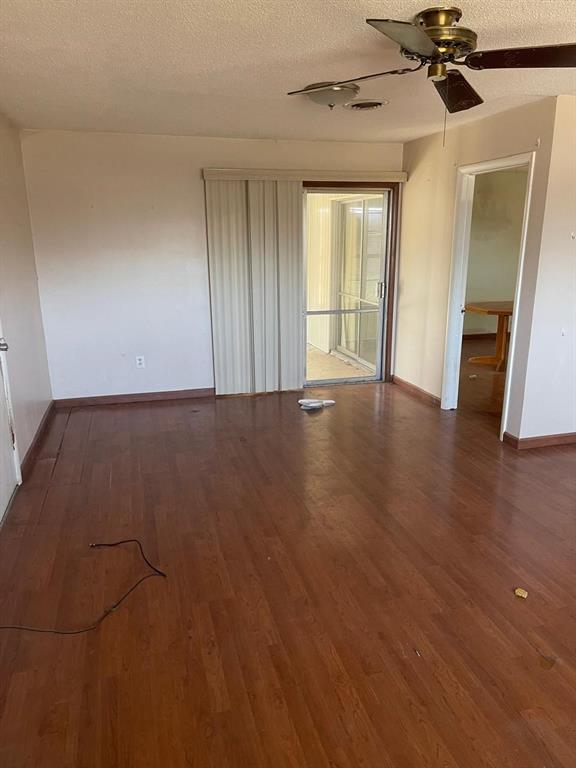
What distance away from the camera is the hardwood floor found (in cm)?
170

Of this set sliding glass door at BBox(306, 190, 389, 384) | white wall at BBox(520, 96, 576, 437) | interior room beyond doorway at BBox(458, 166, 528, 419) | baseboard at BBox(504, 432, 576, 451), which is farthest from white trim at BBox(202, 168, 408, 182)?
baseboard at BBox(504, 432, 576, 451)

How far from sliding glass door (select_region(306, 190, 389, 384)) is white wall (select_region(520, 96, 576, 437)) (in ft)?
7.09

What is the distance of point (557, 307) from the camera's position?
3729mm

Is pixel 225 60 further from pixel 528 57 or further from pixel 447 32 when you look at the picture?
pixel 528 57

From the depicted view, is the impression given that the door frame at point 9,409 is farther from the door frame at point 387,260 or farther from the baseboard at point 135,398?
the door frame at point 387,260

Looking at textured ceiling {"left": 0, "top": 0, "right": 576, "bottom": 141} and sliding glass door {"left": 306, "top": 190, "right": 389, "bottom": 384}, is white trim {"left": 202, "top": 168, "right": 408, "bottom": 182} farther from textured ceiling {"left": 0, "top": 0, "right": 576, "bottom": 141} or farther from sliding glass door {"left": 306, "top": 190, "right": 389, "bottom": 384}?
textured ceiling {"left": 0, "top": 0, "right": 576, "bottom": 141}

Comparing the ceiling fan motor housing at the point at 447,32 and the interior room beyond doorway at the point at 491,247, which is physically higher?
the ceiling fan motor housing at the point at 447,32

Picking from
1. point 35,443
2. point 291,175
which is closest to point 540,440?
point 291,175

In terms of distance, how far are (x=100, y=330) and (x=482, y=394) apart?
149 inches

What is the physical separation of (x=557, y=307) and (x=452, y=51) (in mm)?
2078

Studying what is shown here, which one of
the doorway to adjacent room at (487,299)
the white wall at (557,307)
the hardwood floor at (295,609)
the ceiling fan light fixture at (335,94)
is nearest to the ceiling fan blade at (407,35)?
the ceiling fan light fixture at (335,94)

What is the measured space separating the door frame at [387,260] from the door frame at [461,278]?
1.02 meters

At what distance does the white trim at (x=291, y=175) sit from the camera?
4832 mm

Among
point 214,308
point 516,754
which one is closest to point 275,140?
point 214,308
